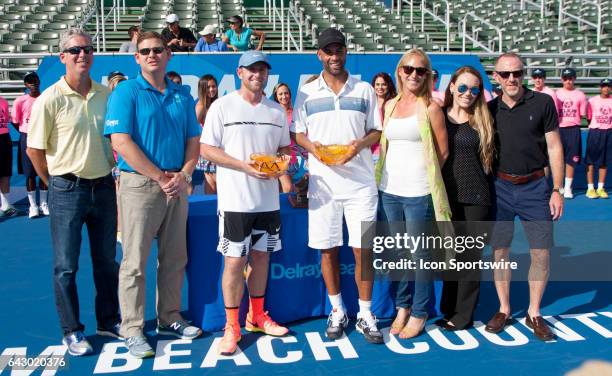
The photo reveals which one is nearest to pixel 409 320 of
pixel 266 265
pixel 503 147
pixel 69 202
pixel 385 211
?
pixel 385 211

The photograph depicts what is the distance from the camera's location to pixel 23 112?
28.1ft

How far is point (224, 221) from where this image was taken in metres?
4.17

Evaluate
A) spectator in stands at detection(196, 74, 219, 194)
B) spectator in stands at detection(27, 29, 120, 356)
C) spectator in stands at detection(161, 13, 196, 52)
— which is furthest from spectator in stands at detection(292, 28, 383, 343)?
spectator in stands at detection(161, 13, 196, 52)

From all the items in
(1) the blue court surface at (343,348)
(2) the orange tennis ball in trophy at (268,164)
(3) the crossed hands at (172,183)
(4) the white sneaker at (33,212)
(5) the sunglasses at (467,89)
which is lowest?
(1) the blue court surface at (343,348)

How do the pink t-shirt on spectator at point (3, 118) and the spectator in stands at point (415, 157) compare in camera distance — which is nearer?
the spectator in stands at point (415, 157)

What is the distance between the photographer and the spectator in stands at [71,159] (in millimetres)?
4035

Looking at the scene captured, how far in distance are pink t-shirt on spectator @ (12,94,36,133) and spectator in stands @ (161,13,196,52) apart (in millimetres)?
2452

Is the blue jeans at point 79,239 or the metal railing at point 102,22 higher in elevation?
the metal railing at point 102,22

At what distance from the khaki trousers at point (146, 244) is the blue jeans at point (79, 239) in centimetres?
18

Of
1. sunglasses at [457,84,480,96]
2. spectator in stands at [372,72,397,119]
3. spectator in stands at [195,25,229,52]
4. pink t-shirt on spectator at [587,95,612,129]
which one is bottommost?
pink t-shirt on spectator at [587,95,612,129]

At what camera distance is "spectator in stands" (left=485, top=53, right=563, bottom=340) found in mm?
4312

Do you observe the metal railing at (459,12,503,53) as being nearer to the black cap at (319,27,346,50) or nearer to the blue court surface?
the blue court surface

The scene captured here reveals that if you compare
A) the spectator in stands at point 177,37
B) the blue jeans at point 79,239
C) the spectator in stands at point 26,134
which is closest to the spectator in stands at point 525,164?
the blue jeans at point 79,239

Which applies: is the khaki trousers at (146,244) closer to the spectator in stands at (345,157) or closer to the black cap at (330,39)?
the spectator in stands at (345,157)
